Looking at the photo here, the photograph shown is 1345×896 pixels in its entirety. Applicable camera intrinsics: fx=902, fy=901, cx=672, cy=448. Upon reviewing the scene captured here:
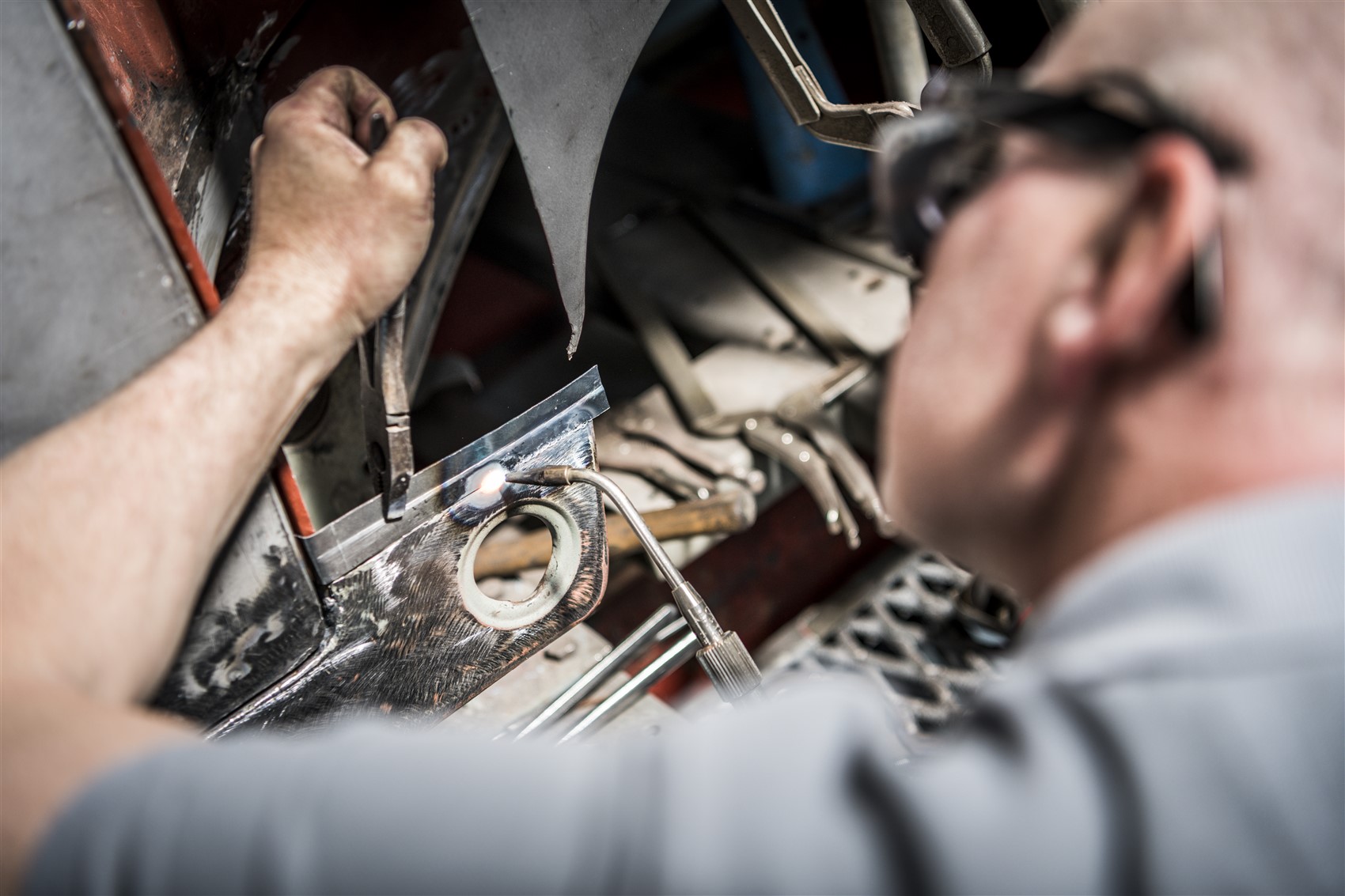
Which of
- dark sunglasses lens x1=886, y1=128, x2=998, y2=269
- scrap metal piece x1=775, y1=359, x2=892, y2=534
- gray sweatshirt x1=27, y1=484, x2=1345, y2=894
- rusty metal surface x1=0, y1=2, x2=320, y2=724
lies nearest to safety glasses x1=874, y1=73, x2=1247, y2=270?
dark sunglasses lens x1=886, y1=128, x2=998, y2=269

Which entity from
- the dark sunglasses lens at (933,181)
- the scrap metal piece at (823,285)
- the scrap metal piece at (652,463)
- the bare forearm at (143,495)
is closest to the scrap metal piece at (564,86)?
the bare forearm at (143,495)

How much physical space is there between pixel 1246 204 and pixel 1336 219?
0.04m

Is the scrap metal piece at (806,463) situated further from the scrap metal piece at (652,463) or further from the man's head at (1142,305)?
the man's head at (1142,305)

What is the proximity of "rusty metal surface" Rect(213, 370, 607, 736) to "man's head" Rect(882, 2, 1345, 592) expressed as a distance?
40 centimetres

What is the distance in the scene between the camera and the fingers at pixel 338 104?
0.71m

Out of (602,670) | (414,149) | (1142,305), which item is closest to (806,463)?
(602,670)

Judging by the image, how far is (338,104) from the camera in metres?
0.73

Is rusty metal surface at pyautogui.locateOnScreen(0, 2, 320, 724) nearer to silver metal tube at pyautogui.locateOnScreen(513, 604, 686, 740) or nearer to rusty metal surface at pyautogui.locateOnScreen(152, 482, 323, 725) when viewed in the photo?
rusty metal surface at pyautogui.locateOnScreen(152, 482, 323, 725)

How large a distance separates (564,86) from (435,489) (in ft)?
1.25

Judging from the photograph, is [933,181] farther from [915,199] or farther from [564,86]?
[564,86]

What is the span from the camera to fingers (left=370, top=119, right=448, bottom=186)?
702 mm

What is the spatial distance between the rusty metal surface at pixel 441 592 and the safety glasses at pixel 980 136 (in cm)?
39

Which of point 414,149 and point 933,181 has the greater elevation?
point 414,149

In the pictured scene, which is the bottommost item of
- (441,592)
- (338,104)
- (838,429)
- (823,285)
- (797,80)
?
(838,429)
